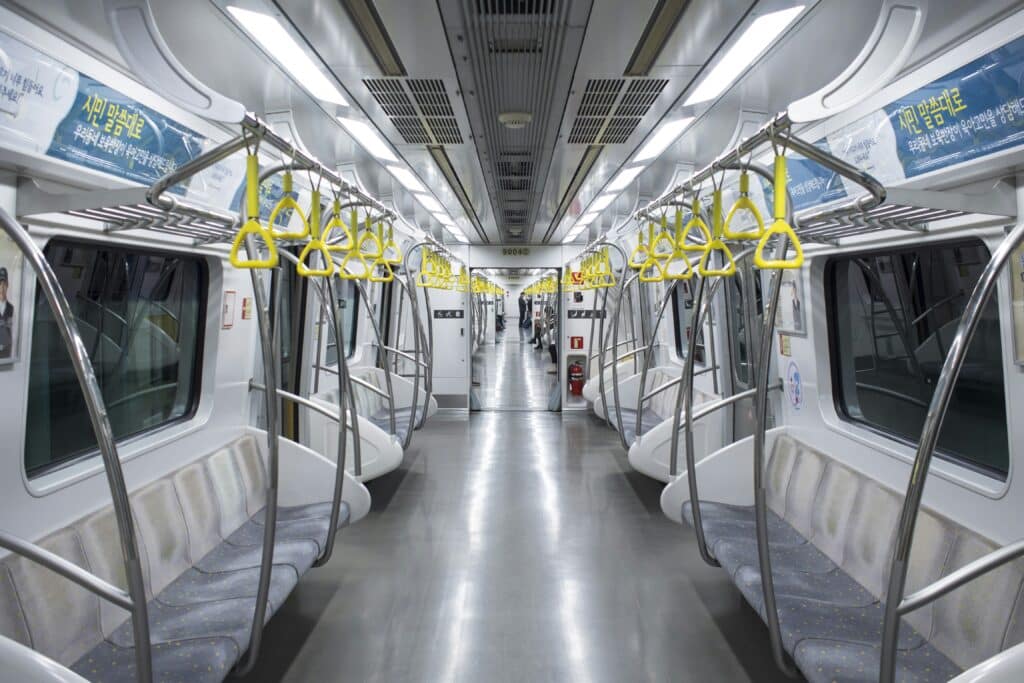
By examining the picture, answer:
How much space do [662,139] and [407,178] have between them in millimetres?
2428

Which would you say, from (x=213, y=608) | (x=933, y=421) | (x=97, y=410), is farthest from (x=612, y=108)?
(x=213, y=608)

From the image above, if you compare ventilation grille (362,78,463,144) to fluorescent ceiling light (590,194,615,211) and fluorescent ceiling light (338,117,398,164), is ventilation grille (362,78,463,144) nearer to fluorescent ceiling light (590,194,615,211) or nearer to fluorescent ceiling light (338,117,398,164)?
fluorescent ceiling light (338,117,398,164)

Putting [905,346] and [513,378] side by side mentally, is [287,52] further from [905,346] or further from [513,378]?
[513,378]

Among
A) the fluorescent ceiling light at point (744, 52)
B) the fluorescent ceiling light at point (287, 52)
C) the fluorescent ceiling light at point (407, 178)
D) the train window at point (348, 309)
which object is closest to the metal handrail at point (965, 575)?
the fluorescent ceiling light at point (744, 52)

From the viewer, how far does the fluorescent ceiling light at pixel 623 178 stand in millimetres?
5250

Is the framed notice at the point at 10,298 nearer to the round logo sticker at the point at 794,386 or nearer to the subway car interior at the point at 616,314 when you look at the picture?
the subway car interior at the point at 616,314

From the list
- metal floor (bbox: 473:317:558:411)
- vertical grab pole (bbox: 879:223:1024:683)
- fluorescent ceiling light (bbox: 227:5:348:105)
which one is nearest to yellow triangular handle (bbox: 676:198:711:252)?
vertical grab pole (bbox: 879:223:1024:683)

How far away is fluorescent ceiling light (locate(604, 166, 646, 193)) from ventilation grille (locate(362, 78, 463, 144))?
1.73 metres

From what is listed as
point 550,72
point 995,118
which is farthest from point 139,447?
point 995,118

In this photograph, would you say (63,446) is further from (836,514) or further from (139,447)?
(836,514)

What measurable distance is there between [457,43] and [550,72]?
501mm

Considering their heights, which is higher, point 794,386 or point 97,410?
point 97,410

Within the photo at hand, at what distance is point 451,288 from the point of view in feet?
31.7

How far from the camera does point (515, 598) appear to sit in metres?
3.93
